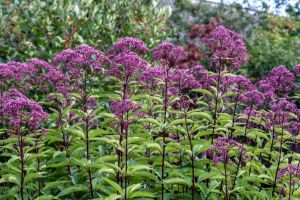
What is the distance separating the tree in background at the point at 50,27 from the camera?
8180mm

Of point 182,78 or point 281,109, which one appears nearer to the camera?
point 281,109

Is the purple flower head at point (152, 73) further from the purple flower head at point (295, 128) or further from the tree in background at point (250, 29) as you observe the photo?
the tree in background at point (250, 29)

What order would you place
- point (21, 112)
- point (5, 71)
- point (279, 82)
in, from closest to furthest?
point (21, 112) < point (5, 71) < point (279, 82)

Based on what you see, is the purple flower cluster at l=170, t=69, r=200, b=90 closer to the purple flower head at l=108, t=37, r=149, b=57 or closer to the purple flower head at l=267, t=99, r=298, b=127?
the purple flower head at l=108, t=37, r=149, b=57

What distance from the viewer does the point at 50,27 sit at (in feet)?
27.1

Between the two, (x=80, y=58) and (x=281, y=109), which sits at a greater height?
(x=80, y=58)

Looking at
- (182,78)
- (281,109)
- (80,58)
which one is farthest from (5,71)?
(281,109)

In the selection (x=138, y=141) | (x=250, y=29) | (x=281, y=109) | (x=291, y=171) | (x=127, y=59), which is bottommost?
(x=291, y=171)

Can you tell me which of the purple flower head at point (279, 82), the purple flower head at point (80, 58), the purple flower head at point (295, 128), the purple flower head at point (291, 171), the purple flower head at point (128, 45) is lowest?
the purple flower head at point (291, 171)

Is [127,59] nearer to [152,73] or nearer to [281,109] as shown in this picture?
[152,73]

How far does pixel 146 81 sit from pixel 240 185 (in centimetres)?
139

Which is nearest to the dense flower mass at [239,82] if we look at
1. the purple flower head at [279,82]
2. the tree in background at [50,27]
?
the purple flower head at [279,82]

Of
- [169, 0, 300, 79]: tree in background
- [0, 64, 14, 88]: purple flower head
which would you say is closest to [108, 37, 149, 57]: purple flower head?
[0, 64, 14, 88]: purple flower head

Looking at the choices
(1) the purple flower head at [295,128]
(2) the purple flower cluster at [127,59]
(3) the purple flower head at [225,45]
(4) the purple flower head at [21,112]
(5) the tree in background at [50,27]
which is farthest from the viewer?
(5) the tree in background at [50,27]
